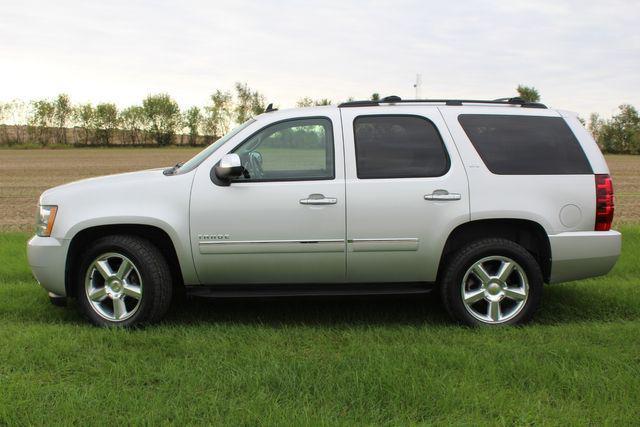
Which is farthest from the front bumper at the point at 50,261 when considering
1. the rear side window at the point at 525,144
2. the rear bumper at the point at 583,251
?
the rear bumper at the point at 583,251

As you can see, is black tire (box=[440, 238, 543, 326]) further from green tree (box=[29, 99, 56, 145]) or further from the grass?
green tree (box=[29, 99, 56, 145])

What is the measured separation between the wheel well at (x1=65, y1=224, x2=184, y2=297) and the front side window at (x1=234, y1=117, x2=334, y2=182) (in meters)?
0.86

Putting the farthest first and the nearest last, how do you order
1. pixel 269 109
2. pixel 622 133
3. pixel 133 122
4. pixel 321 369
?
pixel 133 122
pixel 622 133
pixel 269 109
pixel 321 369

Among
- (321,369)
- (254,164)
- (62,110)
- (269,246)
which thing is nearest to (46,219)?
(254,164)

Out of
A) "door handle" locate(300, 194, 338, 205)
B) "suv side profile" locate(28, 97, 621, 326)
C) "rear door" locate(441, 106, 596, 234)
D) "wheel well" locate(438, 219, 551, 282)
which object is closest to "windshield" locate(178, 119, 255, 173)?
"suv side profile" locate(28, 97, 621, 326)

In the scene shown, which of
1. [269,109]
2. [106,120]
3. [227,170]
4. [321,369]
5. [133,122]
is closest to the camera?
[321,369]

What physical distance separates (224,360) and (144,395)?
2.09 feet

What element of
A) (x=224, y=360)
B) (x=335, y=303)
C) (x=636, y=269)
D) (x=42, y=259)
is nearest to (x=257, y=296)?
(x=224, y=360)

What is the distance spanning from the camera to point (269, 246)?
4602 millimetres

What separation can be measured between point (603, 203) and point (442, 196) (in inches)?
51.2

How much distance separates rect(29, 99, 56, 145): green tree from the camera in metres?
88.7

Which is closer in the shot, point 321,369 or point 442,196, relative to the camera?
point 321,369

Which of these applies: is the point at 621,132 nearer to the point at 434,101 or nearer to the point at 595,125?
the point at 595,125

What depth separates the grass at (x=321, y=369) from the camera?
3168 mm
